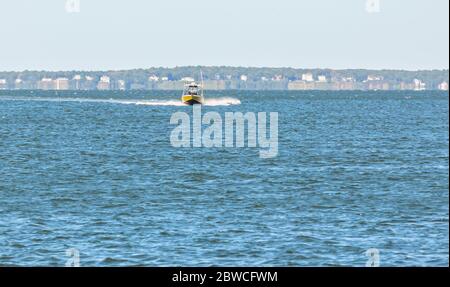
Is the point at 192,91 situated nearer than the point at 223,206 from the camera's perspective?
No

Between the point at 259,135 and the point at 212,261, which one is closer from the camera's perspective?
the point at 212,261

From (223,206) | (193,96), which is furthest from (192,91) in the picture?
(223,206)

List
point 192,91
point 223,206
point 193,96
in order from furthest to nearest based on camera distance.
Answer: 1. point 192,91
2. point 193,96
3. point 223,206

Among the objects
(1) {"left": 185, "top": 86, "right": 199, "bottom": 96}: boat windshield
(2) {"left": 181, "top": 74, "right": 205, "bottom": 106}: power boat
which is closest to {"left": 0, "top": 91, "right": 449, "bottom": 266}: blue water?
(2) {"left": 181, "top": 74, "right": 205, "bottom": 106}: power boat

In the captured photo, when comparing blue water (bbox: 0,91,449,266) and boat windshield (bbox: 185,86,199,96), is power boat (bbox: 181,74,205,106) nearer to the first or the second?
boat windshield (bbox: 185,86,199,96)

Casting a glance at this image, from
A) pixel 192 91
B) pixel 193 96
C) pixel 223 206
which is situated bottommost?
pixel 193 96

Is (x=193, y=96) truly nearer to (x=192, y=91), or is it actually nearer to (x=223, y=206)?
(x=192, y=91)

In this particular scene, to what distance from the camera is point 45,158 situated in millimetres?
72375

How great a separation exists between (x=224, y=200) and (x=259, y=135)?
72.0 metres

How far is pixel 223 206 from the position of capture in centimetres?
4156

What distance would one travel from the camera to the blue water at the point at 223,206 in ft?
97.1
